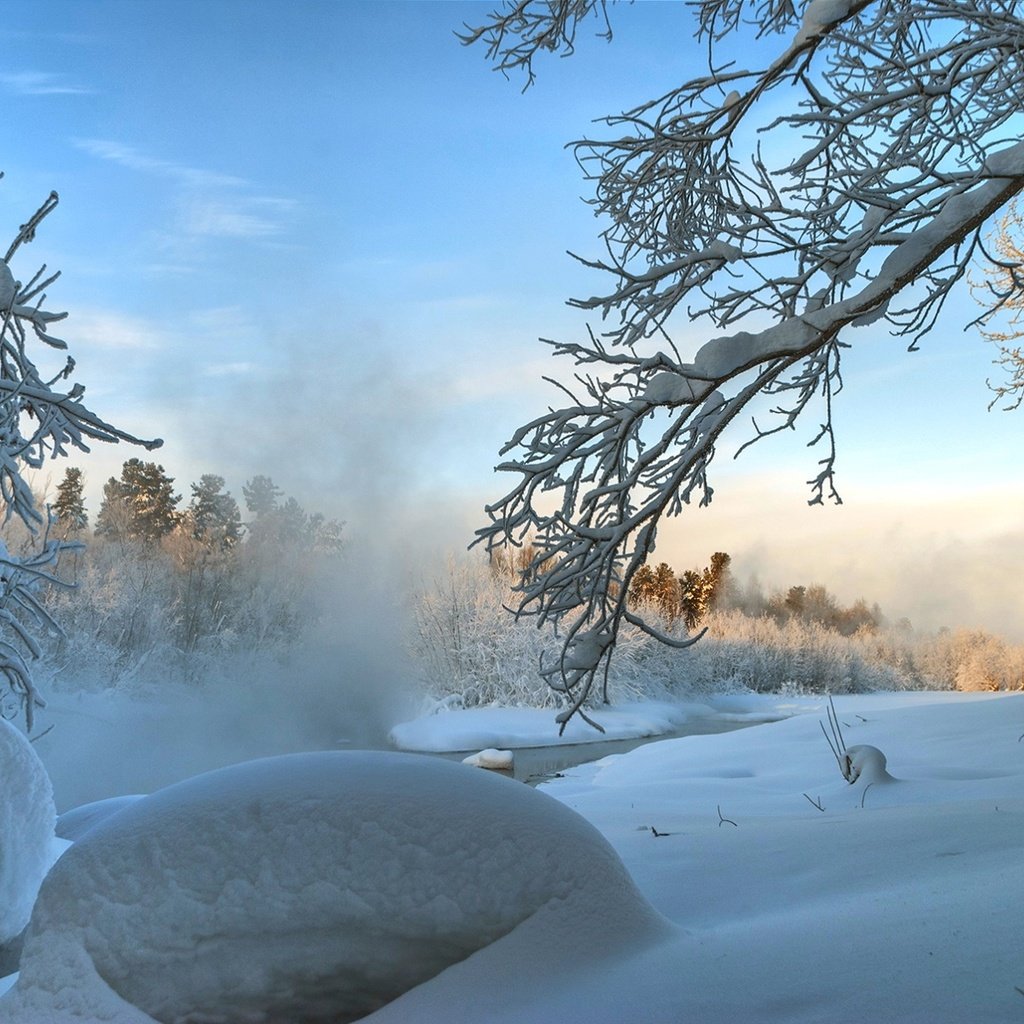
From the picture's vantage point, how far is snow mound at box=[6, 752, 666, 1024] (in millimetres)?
2010

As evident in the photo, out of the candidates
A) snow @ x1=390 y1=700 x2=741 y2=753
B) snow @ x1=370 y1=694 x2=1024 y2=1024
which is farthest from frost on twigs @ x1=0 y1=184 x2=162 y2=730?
snow @ x1=390 y1=700 x2=741 y2=753

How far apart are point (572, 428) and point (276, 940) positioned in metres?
2.25

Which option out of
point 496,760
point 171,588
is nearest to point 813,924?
point 496,760

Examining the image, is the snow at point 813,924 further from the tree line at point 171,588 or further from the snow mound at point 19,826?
the tree line at point 171,588

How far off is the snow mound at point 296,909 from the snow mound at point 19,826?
2738mm

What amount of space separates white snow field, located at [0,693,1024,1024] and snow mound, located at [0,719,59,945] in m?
2.69

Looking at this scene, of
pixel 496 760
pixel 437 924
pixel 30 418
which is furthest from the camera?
pixel 496 760

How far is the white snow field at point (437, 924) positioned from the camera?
172 centimetres

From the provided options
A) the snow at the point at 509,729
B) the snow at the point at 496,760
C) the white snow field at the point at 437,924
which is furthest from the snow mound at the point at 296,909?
the snow at the point at 509,729

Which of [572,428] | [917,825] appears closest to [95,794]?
[572,428]

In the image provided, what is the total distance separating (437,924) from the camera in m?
2.00

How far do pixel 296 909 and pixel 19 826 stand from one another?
3363 mm

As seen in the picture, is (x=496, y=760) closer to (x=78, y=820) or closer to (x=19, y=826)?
(x=78, y=820)

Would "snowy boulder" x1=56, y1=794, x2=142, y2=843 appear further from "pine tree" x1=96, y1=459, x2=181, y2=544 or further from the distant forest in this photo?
"pine tree" x1=96, y1=459, x2=181, y2=544
